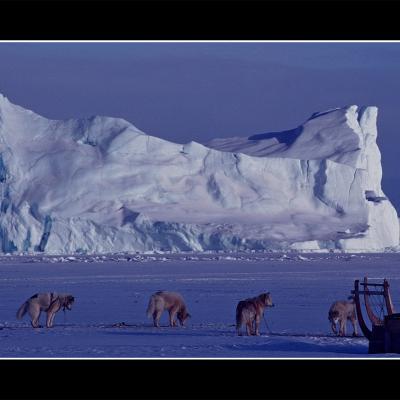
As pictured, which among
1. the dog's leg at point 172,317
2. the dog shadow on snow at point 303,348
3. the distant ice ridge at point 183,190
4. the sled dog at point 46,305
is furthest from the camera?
the distant ice ridge at point 183,190

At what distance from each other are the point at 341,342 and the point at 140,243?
25.3 meters

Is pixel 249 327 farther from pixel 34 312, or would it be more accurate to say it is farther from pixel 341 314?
pixel 34 312

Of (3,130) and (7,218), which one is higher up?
(3,130)

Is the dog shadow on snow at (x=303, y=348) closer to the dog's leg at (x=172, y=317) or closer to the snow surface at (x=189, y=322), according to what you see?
the snow surface at (x=189, y=322)

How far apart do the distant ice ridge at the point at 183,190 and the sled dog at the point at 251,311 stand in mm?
23964

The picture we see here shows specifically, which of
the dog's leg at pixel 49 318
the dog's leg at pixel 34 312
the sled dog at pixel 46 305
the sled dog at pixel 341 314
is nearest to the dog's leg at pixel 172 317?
the sled dog at pixel 46 305

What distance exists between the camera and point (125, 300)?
14.2 metres

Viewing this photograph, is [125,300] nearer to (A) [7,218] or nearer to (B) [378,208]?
(A) [7,218]

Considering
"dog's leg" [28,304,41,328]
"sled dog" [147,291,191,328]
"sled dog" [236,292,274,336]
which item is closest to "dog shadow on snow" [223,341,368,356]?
"sled dog" [236,292,274,336]

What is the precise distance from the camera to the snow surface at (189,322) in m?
8.38

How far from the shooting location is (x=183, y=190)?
38.1 metres
